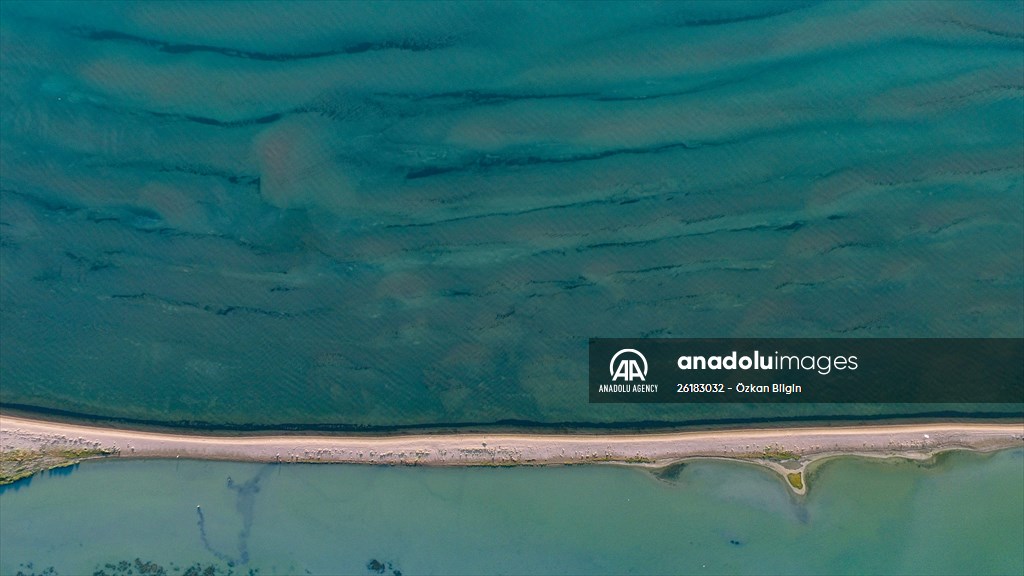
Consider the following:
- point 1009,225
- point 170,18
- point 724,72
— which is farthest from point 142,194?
point 1009,225

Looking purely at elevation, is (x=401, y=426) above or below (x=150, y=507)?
above

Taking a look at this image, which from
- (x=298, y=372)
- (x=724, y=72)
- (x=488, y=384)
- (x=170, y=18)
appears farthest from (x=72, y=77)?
(x=724, y=72)

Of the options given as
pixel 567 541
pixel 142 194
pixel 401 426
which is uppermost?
pixel 142 194

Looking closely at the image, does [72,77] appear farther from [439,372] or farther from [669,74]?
[669,74]
